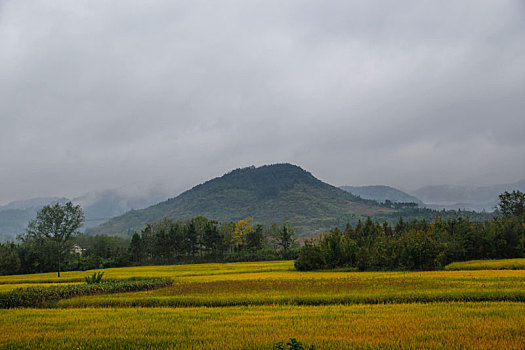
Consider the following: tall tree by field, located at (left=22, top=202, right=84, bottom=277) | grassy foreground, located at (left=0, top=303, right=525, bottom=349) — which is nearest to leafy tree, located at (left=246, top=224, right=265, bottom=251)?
tall tree by field, located at (left=22, top=202, right=84, bottom=277)

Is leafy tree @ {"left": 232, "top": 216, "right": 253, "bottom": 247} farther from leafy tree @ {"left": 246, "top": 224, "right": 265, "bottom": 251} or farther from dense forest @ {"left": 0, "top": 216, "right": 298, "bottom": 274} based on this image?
leafy tree @ {"left": 246, "top": 224, "right": 265, "bottom": 251}

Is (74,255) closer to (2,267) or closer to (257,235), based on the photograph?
(2,267)

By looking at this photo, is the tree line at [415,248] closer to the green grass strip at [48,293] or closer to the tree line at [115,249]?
the green grass strip at [48,293]

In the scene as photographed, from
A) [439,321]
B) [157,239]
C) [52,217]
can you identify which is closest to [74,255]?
[52,217]

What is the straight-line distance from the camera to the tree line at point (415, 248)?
3703cm

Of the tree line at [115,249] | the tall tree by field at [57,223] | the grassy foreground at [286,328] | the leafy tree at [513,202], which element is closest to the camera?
the grassy foreground at [286,328]

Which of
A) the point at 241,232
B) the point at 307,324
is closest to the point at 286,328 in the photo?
the point at 307,324

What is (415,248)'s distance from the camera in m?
36.8

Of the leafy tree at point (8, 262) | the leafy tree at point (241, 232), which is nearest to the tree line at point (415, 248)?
the leafy tree at point (241, 232)

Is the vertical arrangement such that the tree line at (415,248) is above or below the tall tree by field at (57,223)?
below

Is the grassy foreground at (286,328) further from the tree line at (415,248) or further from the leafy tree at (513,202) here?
the leafy tree at (513,202)

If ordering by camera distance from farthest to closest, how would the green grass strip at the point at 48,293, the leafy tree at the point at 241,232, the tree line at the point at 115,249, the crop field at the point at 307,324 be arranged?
the leafy tree at the point at 241,232 < the tree line at the point at 115,249 < the green grass strip at the point at 48,293 < the crop field at the point at 307,324

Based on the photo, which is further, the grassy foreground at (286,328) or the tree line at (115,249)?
the tree line at (115,249)

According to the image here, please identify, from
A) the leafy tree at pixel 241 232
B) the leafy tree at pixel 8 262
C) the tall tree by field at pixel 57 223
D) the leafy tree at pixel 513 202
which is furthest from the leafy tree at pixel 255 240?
the leafy tree at pixel 513 202
